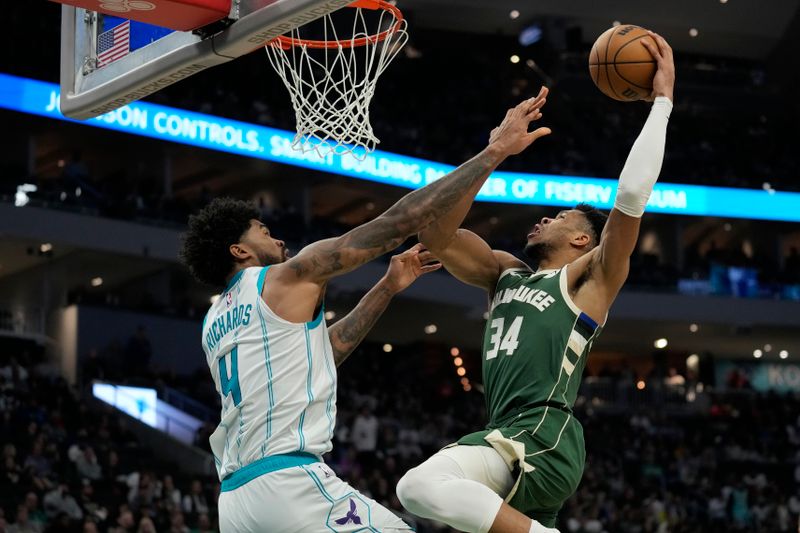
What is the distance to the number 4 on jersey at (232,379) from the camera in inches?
180

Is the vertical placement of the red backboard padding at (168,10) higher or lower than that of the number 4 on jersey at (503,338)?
higher

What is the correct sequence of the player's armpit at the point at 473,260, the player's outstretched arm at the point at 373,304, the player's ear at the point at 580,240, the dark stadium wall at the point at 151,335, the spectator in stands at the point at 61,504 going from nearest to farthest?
the player's outstretched arm at the point at 373,304 → the player's armpit at the point at 473,260 → the player's ear at the point at 580,240 → the spectator in stands at the point at 61,504 → the dark stadium wall at the point at 151,335

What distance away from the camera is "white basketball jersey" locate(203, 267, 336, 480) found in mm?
4465

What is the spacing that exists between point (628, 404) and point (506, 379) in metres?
23.2

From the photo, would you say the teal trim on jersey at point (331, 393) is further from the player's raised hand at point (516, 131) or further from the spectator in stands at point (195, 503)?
the spectator in stands at point (195, 503)

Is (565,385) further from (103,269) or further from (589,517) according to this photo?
(103,269)

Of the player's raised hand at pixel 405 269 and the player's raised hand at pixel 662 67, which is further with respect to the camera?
the player's raised hand at pixel 405 269

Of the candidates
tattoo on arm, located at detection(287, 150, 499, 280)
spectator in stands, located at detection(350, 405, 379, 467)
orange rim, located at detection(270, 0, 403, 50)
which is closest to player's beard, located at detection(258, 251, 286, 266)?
tattoo on arm, located at detection(287, 150, 499, 280)

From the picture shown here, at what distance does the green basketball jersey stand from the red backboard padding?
1.84 meters

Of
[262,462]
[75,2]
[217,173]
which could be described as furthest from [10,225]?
[262,462]

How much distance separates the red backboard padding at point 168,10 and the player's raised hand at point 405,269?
53.3 inches

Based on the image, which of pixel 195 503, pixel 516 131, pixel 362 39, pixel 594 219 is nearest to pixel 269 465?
pixel 516 131

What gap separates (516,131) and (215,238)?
1323 mm

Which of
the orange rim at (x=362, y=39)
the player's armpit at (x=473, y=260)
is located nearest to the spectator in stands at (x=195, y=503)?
the orange rim at (x=362, y=39)
